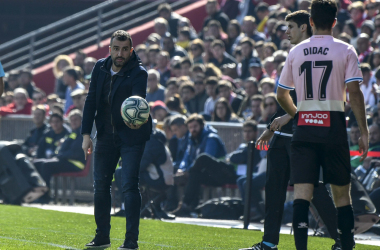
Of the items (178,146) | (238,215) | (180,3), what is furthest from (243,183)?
(180,3)

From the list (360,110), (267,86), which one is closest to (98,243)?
(360,110)

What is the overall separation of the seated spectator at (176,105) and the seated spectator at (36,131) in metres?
2.69

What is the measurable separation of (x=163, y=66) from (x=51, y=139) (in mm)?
3663

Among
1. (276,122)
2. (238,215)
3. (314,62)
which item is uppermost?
(314,62)

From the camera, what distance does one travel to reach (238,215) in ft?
38.9

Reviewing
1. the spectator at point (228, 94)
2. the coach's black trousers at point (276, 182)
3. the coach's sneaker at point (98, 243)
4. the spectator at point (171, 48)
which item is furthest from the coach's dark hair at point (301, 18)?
the spectator at point (171, 48)

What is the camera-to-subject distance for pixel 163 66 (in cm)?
1748

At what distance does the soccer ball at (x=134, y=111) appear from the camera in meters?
6.80

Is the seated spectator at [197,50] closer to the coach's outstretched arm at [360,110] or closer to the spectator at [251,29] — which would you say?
the spectator at [251,29]

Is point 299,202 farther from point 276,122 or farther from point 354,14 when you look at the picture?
point 354,14

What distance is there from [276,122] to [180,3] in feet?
56.8

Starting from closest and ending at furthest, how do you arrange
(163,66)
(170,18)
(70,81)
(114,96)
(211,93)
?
(114,96)
(211,93)
(70,81)
(163,66)
(170,18)

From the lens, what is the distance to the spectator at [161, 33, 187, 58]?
60.8 ft

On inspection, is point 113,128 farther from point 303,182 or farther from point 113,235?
point 303,182
